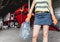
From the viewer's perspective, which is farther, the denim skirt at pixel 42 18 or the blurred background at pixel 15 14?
the blurred background at pixel 15 14

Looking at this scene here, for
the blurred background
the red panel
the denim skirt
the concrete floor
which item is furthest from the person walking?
the red panel

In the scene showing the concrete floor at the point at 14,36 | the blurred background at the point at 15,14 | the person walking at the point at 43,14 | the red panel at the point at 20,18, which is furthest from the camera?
the red panel at the point at 20,18

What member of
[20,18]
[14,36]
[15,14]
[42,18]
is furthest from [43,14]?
[15,14]

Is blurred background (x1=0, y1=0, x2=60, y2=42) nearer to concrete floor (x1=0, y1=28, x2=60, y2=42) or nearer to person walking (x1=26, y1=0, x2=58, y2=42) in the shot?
concrete floor (x1=0, y1=28, x2=60, y2=42)

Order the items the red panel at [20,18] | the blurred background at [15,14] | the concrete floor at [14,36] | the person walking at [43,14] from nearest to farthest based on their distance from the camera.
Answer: the person walking at [43,14] → the concrete floor at [14,36] → the blurred background at [15,14] → the red panel at [20,18]

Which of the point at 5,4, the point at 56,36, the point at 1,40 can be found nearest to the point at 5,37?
the point at 1,40

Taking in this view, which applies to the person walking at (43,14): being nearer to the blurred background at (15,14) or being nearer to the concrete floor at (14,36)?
the concrete floor at (14,36)

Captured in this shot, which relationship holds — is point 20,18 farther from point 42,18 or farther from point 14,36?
point 42,18

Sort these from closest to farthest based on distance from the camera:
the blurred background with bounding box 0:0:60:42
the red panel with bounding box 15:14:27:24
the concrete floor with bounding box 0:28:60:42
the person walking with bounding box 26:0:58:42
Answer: the person walking with bounding box 26:0:58:42 < the concrete floor with bounding box 0:28:60:42 < the blurred background with bounding box 0:0:60:42 < the red panel with bounding box 15:14:27:24

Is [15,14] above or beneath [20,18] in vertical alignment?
above

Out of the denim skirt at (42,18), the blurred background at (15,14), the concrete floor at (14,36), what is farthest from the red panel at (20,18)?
the denim skirt at (42,18)

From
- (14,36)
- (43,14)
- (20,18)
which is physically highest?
(43,14)

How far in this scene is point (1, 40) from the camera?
7.95m

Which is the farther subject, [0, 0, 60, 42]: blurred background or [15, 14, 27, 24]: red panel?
[15, 14, 27, 24]: red panel
